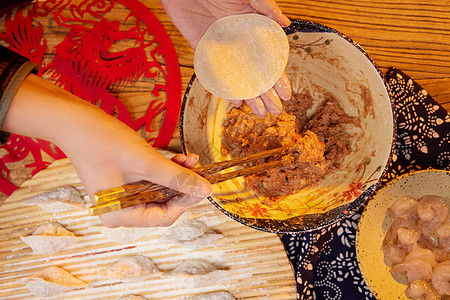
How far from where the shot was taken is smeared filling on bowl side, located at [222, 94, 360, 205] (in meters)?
1.32

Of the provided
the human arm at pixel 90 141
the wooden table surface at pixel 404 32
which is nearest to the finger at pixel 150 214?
the human arm at pixel 90 141

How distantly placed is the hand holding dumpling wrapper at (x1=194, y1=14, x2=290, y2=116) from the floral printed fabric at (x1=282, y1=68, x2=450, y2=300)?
0.60 metres

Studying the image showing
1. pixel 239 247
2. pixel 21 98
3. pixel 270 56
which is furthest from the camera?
pixel 239 247

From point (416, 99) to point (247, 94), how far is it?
31.1 inches

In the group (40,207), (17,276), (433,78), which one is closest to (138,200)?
(40,207)

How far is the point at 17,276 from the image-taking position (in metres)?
1.57

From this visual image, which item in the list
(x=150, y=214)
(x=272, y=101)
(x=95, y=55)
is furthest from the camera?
(x=95, y=55)

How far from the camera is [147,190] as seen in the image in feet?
3.40

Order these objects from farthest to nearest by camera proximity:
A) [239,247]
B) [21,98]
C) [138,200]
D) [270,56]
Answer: [239,247]
[270,56]
[21,98]
[138,200]

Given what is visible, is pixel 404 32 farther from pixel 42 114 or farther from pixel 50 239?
pixel 50 239

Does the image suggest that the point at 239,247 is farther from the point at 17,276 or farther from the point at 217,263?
the point at 17,276

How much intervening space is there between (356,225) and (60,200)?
131 centimetres

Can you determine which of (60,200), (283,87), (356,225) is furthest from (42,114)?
(356,225)

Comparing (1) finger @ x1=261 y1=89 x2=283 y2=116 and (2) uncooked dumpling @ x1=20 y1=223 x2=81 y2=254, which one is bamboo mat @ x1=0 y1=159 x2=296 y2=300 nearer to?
(2) uncooked dumpling @ x1=20 y1=223 x2=81 y2=254
